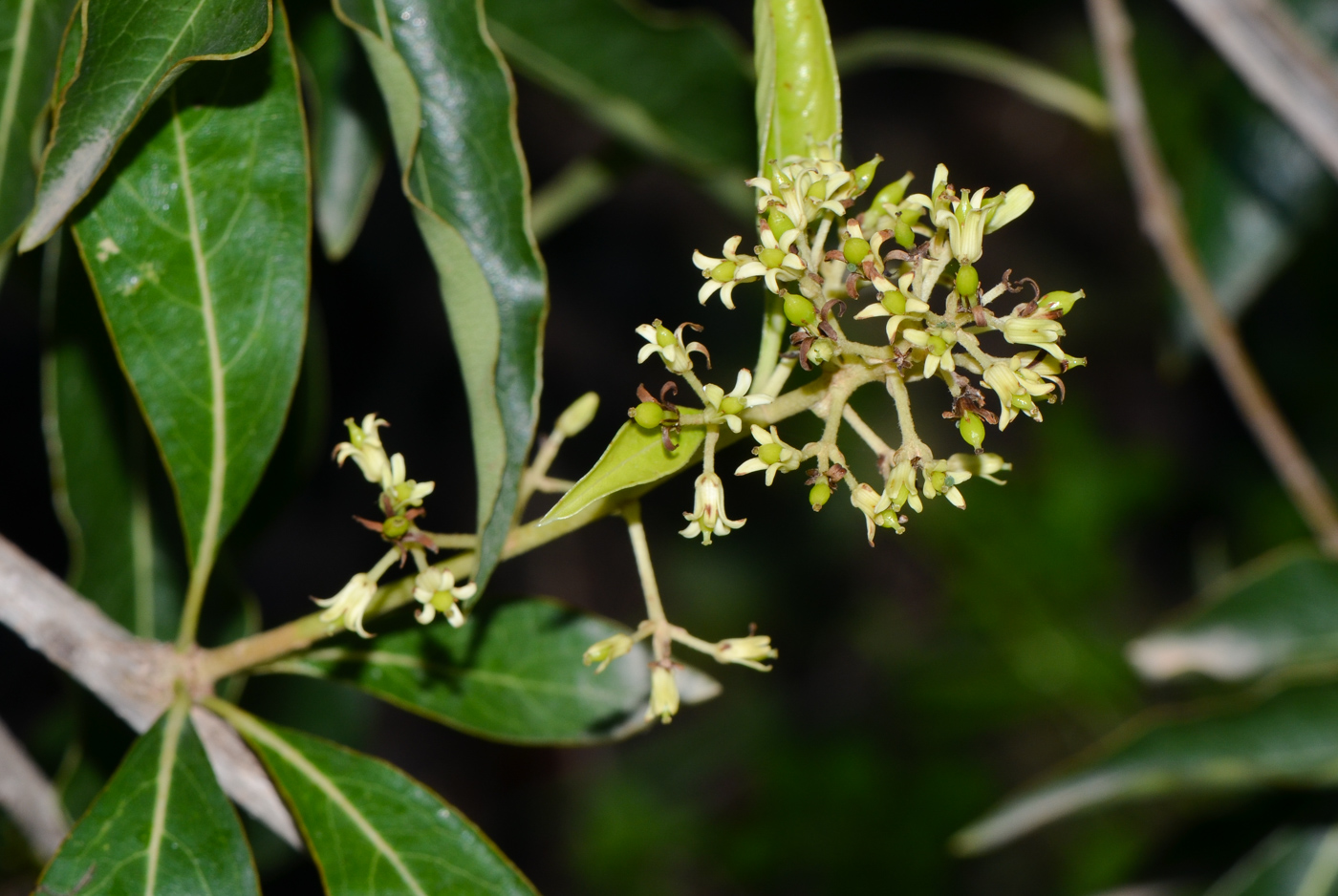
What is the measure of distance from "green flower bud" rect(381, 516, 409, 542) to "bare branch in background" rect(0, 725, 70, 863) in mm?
986

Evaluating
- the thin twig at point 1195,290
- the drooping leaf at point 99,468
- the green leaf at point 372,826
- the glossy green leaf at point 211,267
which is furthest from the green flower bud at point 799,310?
the thin twig at point 1195,290

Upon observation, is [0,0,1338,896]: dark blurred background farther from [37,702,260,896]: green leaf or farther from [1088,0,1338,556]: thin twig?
[37,702,260,896]: green leaf

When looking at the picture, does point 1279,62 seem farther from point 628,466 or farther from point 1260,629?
point 628,466

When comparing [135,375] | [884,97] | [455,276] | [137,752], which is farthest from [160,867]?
[884,97]

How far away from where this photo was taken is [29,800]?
1851 mm

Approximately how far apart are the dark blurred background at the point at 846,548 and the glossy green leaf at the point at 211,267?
281cm

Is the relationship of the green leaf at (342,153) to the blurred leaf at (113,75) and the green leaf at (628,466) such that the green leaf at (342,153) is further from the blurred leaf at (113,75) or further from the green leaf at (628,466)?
the green leaf at (628,466)

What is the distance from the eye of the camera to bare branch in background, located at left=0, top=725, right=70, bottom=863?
5.96 feet

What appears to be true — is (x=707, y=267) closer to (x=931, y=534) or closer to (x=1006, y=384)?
(x=1006, y=384)

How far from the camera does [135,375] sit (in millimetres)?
1555

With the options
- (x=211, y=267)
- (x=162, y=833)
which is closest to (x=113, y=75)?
(x=211, y=267)

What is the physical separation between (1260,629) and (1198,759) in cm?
48

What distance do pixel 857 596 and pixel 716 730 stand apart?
116cm

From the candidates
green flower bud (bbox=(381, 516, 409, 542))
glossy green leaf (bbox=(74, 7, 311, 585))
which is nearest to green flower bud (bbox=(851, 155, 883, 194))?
green flower bud (bbox=(381, 516, 409, 542))
